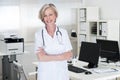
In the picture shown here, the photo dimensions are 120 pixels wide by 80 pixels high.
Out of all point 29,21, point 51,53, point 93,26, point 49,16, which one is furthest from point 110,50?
point 29,21


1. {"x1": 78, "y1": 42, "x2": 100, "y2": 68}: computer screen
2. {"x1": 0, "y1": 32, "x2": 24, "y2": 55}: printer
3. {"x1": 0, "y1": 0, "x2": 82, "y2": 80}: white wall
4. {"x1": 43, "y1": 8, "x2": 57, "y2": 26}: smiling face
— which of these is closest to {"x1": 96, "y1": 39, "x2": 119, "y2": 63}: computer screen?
{"x1": 78, "y1": 42, "x2": 100, "y2": 68}: computer screen

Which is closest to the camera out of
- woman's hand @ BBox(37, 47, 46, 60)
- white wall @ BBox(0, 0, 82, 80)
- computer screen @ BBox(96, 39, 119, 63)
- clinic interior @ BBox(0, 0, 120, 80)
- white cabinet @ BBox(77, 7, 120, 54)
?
woman's hand @ BBox(37, 47, 46, 60)

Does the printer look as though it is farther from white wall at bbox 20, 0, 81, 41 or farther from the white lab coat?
the white lab coat

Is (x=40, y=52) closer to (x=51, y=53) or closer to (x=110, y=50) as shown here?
(x=51, y=53)

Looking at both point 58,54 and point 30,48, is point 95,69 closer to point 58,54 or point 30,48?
point 58,54

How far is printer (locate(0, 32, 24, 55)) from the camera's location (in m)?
4.84

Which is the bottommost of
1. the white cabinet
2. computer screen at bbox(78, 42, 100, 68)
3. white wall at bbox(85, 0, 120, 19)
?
computer screen at bbox(78, 42, 100, 68)

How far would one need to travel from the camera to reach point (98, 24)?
5.50m

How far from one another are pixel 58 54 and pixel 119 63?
186 centimetres

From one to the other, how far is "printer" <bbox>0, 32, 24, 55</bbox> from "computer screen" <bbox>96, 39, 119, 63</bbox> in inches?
72.8

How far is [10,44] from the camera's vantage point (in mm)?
4855

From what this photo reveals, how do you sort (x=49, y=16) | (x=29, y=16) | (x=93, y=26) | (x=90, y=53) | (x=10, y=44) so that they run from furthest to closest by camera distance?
(x=93, y=26)
(x=29, y=16)
(x=10, y=44)
(x=90, y=53)
(x=49, y=16)

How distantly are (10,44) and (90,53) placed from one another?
2.01 meters

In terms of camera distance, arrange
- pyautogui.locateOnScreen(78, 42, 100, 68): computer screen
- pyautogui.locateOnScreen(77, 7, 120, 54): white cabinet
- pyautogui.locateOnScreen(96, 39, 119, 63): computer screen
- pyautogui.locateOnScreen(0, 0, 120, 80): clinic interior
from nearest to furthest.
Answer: pyautogui.locateOnScreen(78, 42, 100, 68): computer screen
pyautogui.locateOnScreen(96, 39, 119, 63): computer screen
pyautogui.locateOnScreen(77, 7, 120, 54): white cabinet
pyautogui.locateOnScreen(0, 0, 120, 80): clinic interior
